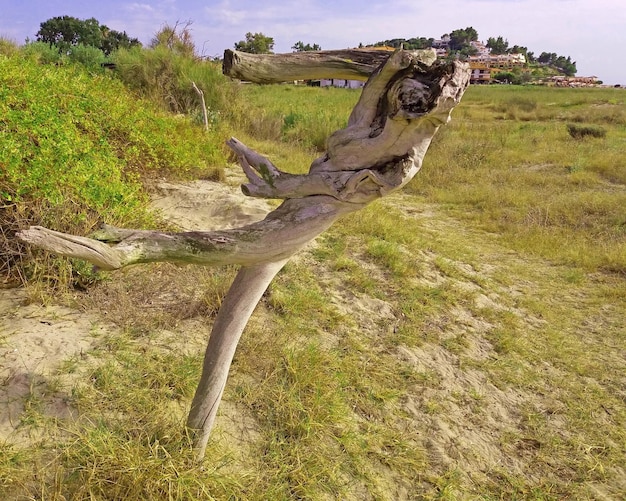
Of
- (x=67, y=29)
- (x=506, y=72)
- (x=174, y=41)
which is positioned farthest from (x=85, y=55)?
(x=506, y=72)

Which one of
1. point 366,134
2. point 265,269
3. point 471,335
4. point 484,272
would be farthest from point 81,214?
point 484,272

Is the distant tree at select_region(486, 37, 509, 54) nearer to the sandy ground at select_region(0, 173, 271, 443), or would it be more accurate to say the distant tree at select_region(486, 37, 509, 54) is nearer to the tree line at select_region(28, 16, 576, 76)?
the tree line at select_region(28, 16, 576, 76)

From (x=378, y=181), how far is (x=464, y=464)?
191cm

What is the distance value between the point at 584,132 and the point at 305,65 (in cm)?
1407

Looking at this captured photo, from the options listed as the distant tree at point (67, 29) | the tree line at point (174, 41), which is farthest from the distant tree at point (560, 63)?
the distant tree at point (67, 29)

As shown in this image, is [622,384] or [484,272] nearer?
[622,384]

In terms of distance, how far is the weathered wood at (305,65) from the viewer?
1.47 meters

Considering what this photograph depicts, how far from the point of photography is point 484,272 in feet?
16.9

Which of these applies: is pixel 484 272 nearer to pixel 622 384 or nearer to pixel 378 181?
pixel 622 384

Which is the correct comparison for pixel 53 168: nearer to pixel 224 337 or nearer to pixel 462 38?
pixel 224 337

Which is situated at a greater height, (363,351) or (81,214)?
(81,214)

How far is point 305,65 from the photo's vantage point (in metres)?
1.56

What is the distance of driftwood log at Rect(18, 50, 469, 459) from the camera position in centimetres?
140

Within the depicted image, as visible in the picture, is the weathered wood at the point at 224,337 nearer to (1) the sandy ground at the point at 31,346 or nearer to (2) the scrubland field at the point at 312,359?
(2) the scrubland field at the point at 312,359
